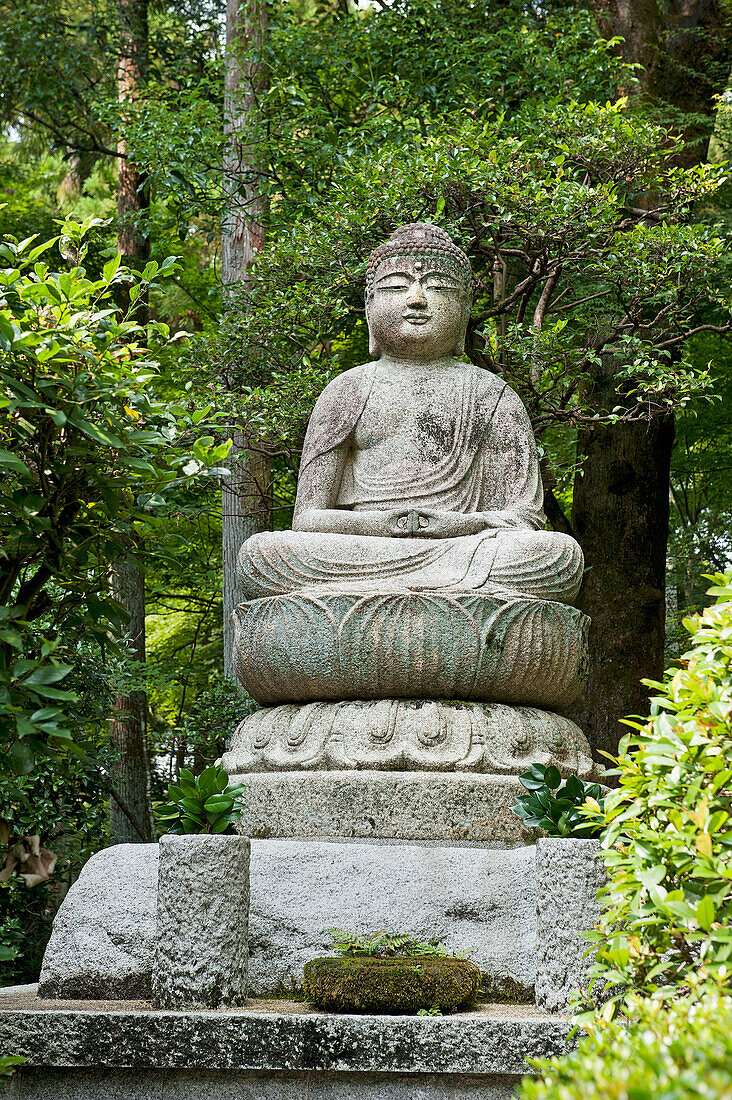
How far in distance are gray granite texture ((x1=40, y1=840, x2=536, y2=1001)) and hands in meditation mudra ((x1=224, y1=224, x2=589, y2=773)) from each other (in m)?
0.55

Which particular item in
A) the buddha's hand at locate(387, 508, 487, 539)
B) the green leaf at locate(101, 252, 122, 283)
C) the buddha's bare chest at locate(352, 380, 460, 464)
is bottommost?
the buddha's hand at locate(387, 508, 487, 539)

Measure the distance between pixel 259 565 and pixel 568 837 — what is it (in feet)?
7.10

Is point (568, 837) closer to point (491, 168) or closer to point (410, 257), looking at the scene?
point (410, 257)

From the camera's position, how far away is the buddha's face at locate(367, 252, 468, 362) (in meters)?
6.24

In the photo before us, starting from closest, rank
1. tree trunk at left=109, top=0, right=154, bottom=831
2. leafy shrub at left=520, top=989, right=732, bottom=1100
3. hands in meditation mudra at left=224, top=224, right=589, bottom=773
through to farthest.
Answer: leafy shrub at left=520, top=989, right=732, bottom=1100 → hands in meditation mudra at left=224, top=224, right=589, bottom=773 → tree trunk at left=109, top=0, right=154, bottom=831

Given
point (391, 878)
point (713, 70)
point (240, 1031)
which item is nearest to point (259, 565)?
point (391, 878)

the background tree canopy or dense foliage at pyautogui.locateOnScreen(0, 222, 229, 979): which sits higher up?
the background tree canopy

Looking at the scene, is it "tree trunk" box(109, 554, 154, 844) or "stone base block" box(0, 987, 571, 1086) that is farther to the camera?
"tree trunk" box(109, 554, 154, 844)

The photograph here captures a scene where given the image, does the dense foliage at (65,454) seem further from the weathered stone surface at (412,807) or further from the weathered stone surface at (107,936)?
the weathered stone surface at (412,807)

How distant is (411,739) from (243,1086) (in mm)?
1782

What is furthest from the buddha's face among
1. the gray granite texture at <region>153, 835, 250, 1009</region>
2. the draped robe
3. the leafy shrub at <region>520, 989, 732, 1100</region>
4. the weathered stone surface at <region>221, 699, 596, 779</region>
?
the leafy shrub at <region>520, 989, 732, 1100</region>

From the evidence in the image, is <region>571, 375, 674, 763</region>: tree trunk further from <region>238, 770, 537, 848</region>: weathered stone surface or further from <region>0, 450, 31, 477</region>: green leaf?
<region>0, 450, 31, 477</region>: green leaf

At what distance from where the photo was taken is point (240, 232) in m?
9.74

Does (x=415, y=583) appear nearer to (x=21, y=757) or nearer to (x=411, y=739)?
(x=411, y=739)
